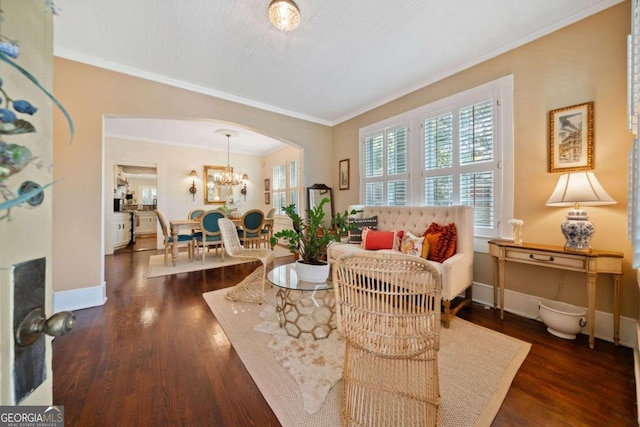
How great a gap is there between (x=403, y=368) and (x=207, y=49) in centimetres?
340

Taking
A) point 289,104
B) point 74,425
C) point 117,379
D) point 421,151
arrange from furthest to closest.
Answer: point 289,104
point 421,151
point 117,379
point 74,425

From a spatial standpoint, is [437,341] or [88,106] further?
[88,106]

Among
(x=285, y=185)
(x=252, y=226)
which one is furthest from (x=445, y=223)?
(x=285, y=185)

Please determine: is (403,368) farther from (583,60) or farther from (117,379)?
(583,60)

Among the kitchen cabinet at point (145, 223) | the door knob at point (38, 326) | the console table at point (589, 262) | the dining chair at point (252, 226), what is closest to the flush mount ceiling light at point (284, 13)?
the door knob at point (38, 326)

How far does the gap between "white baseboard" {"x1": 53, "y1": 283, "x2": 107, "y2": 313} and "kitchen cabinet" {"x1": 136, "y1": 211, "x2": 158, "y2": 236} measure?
5757mm

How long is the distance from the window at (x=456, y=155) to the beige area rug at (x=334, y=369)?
1274 mm

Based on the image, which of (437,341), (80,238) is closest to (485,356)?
(437,341)

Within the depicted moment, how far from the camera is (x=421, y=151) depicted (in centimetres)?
328

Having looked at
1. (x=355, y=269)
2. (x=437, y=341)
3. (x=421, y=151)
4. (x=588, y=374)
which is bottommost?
(x=588, y=374)

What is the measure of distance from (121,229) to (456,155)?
735cm

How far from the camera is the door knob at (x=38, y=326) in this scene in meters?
0.46

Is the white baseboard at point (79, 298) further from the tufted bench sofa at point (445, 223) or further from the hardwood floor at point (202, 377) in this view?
the tufted bench sofa at point (445, 223)

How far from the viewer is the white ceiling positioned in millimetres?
2004
